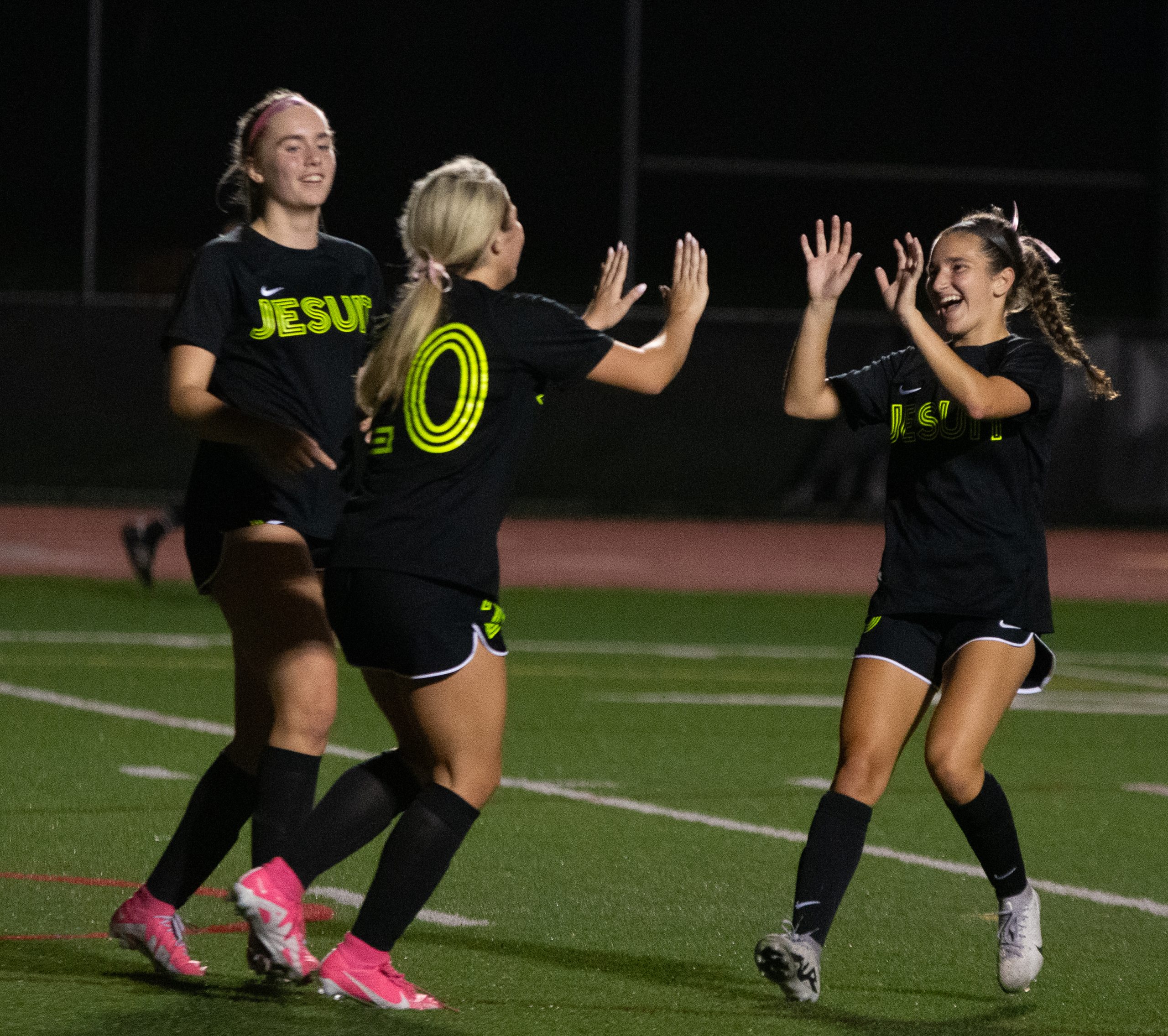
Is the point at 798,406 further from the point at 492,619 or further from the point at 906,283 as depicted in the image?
the point at 492,619

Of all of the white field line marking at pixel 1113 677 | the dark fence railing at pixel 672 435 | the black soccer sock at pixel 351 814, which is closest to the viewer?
the black soccer sock at pixel 351 814

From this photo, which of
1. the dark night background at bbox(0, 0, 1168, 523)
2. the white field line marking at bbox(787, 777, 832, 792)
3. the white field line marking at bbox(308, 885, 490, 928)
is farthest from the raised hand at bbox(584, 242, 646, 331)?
the dark night background at bbox(0, 0, 1168, 523)

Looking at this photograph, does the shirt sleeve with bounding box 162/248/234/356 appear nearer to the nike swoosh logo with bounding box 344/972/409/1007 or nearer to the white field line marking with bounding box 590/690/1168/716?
the nike swoosh logo with bounding box 344/972/409/1007

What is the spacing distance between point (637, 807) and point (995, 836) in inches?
106

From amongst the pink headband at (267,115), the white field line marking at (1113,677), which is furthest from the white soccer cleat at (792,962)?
the white field line marking at (1113,677)

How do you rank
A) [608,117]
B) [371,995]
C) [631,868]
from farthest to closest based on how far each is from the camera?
[608,117], [631,868], [371,995]

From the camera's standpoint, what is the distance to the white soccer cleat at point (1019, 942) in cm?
493

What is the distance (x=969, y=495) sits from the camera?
16.2ft

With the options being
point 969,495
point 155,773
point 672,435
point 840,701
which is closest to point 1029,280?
point 969,495

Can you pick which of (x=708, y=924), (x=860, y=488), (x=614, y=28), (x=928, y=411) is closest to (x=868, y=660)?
(x=928, y=411)

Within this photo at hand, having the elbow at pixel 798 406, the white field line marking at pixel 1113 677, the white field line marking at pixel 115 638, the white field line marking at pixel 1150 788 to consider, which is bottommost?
the white field line marking at pixel 115 638

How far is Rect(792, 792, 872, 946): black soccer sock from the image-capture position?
4.73 meters

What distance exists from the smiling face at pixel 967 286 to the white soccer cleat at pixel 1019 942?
139 cm

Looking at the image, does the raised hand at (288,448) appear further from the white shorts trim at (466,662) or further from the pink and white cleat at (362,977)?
the pink and white cleat at (362,977)
